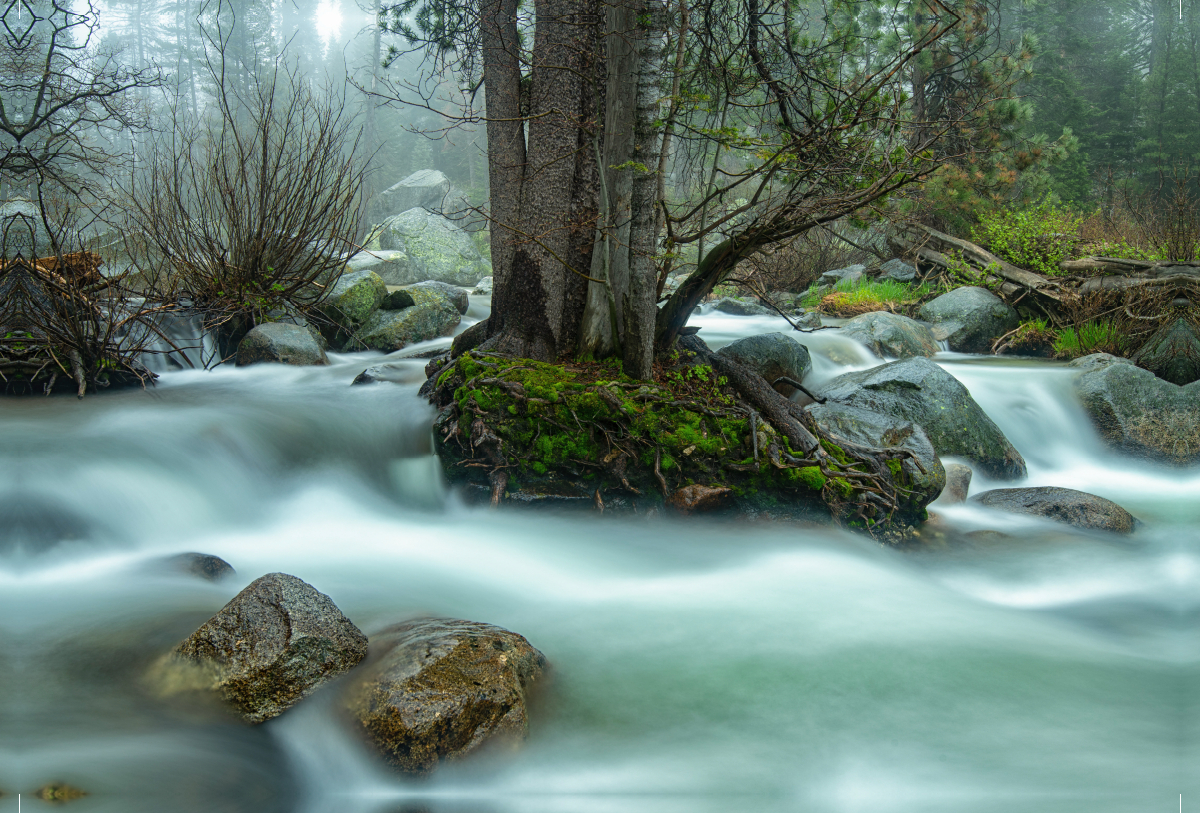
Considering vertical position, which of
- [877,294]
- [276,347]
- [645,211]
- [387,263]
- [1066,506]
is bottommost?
[1066,506]

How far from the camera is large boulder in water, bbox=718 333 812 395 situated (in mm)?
6641

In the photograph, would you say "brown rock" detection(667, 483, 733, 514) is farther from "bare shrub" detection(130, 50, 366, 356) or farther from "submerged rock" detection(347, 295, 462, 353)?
"submerged rock" detection(347, 295, 462, 353)

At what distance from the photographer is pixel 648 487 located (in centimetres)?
487

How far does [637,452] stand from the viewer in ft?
15.7

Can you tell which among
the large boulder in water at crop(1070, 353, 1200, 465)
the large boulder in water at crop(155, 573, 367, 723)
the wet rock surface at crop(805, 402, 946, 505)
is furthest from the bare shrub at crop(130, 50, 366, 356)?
the large boulder in water at crop(1070, 353, 1200, 465)

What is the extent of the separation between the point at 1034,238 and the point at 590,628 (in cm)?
1114

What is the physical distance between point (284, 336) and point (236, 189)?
5.64 feet

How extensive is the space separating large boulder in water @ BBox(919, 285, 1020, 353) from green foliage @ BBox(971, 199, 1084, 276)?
978 millimetres

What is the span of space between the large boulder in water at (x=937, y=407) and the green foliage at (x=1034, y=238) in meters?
6.17

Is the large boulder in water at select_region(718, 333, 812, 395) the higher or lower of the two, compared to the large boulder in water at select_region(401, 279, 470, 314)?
lower

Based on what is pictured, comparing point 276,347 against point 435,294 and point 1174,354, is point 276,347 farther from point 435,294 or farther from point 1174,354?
point 1174,354

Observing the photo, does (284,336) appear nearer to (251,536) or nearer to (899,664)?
(251,536)

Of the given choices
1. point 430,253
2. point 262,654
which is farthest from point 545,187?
point 430,253

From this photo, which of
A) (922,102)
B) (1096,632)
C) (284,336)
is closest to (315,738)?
(1096,632)
